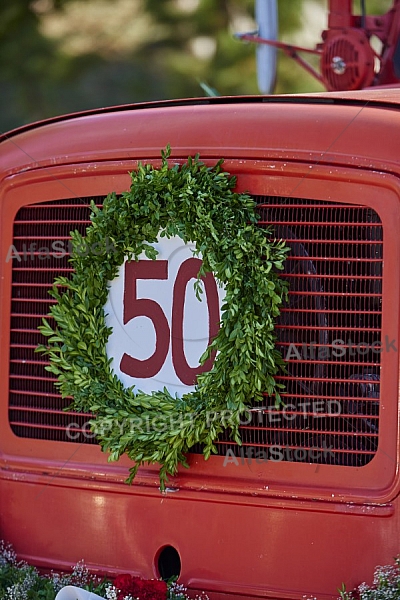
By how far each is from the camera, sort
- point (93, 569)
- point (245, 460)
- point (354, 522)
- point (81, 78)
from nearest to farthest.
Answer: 1. point (354, 522)
2. point (245, 460)
3. point (93, 569)
4. point (81, 78)

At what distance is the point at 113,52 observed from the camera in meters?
14.0

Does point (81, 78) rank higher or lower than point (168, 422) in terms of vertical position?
higher

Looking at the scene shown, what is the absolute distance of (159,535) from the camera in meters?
2.78

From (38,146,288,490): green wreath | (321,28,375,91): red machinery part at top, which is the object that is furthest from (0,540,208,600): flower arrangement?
(321,28,375,91): red machinery part at top

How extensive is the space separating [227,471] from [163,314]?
540 mm


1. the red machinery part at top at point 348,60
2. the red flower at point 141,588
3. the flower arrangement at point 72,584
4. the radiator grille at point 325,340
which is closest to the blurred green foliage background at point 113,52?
the red machinery part at top at point 348,60

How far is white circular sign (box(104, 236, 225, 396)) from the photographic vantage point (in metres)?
2.71

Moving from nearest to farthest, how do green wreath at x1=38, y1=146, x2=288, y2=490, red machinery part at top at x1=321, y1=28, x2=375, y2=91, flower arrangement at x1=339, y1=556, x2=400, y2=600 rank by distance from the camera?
flower arrangement at x1=339, y1=556, x2=400, y2=600 → green wreath at x1=38, y1=146, x2=288, y2=490 → red machinery part at top at x1=321, y1=28, x2=375, y2=91

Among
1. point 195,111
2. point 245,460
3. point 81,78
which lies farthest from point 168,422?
point 81,78

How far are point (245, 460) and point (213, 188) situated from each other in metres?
0.86

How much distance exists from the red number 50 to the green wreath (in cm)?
5

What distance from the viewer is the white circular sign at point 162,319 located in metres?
2.71

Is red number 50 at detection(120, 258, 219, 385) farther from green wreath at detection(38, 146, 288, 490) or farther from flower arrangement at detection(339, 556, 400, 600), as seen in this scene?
flower arrangement at detection(339, 556, 400, 600)

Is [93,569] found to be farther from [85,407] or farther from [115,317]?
[115,317]
